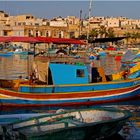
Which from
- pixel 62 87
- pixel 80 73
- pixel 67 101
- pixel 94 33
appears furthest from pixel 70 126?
pixel 94 33

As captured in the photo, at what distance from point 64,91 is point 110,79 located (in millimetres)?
3599

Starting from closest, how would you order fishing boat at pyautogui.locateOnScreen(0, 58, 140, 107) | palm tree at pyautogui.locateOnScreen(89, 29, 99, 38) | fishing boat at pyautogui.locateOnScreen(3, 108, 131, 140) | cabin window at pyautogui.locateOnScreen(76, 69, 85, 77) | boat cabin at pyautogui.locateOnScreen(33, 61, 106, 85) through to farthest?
fishing boat at pyautogui.locateOnScreen(3, 108, 131, 140)
fishing boat at pyautogui.locateOnScreen(0, 58, 140, 107)
boat cabin at pyautogui.locateOnScreen(33, 61, 106, 85)
cabin window at pyautogui.locateOnScreen(76, 69, 85, 77)
palm tree at pyautogui.locateOnScreen(89, 29, 99, 38)

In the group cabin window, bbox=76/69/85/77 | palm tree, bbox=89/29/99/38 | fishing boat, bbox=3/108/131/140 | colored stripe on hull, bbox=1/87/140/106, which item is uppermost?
palm tree, bbox=89/29/99/38

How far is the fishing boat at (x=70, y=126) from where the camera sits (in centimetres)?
1088

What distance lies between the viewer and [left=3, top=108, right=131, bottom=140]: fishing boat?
10.9 m

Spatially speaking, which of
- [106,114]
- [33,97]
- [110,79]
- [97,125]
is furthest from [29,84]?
[97,125]

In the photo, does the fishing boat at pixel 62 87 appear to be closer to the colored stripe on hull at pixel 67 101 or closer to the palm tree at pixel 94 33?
the colored stripe on hull at pixel 67 101

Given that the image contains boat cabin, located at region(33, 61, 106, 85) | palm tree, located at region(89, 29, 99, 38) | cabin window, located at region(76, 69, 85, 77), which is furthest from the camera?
palm tree, located at region(89, 29, 99, 38)

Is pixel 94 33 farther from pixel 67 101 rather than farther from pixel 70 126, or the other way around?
pixel 70 126

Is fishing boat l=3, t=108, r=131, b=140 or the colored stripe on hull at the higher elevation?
fishing boat l=3, t=108, r=131, b=140

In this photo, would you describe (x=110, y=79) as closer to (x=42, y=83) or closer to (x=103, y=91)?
(x=103, y=91)

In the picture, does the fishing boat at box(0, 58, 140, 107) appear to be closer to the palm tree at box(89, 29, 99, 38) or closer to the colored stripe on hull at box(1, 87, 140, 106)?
the colored stripe on hull at box(1, 87, 140, 106)

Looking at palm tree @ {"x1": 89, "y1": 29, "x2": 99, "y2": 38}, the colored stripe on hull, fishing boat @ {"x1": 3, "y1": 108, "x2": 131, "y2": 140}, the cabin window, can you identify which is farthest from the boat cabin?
palm tree @ {"x1": 89, "y1": 29, "x2": 99, "y2": 38}

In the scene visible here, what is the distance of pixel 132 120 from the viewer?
15523 mm
